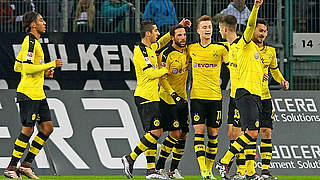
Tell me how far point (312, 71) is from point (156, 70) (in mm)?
4448

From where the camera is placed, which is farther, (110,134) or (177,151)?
(110,134)

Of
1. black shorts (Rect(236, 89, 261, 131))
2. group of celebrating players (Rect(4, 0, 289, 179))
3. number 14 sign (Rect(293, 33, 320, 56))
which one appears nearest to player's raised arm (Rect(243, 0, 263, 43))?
group of celebrating players (Rect(4, 0, 289, 179))

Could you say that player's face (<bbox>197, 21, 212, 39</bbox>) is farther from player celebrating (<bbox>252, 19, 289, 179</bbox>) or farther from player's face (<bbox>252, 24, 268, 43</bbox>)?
player celebrating (<bbox>252, 19, 289, 179</bbox>)

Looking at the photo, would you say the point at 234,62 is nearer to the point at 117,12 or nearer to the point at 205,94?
the point at 205,94

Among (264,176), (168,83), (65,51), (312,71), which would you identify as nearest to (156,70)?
(168,83)

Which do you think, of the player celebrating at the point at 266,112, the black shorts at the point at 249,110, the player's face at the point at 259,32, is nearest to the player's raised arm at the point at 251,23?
the player's face at the point at 259,32

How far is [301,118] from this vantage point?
13.9m

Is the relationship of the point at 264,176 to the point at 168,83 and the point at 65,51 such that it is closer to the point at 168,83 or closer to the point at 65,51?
the point at 168,83

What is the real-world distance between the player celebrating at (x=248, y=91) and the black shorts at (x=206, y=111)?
2.33 ft

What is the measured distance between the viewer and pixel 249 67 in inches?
419

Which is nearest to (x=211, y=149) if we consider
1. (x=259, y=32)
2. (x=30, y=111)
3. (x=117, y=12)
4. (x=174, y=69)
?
(x=174, y=69)

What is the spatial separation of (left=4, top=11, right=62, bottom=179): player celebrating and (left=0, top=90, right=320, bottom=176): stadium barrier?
1944 millimetres

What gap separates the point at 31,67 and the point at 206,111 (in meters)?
2.54

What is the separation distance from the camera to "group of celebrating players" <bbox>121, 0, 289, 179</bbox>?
34.9 ft
